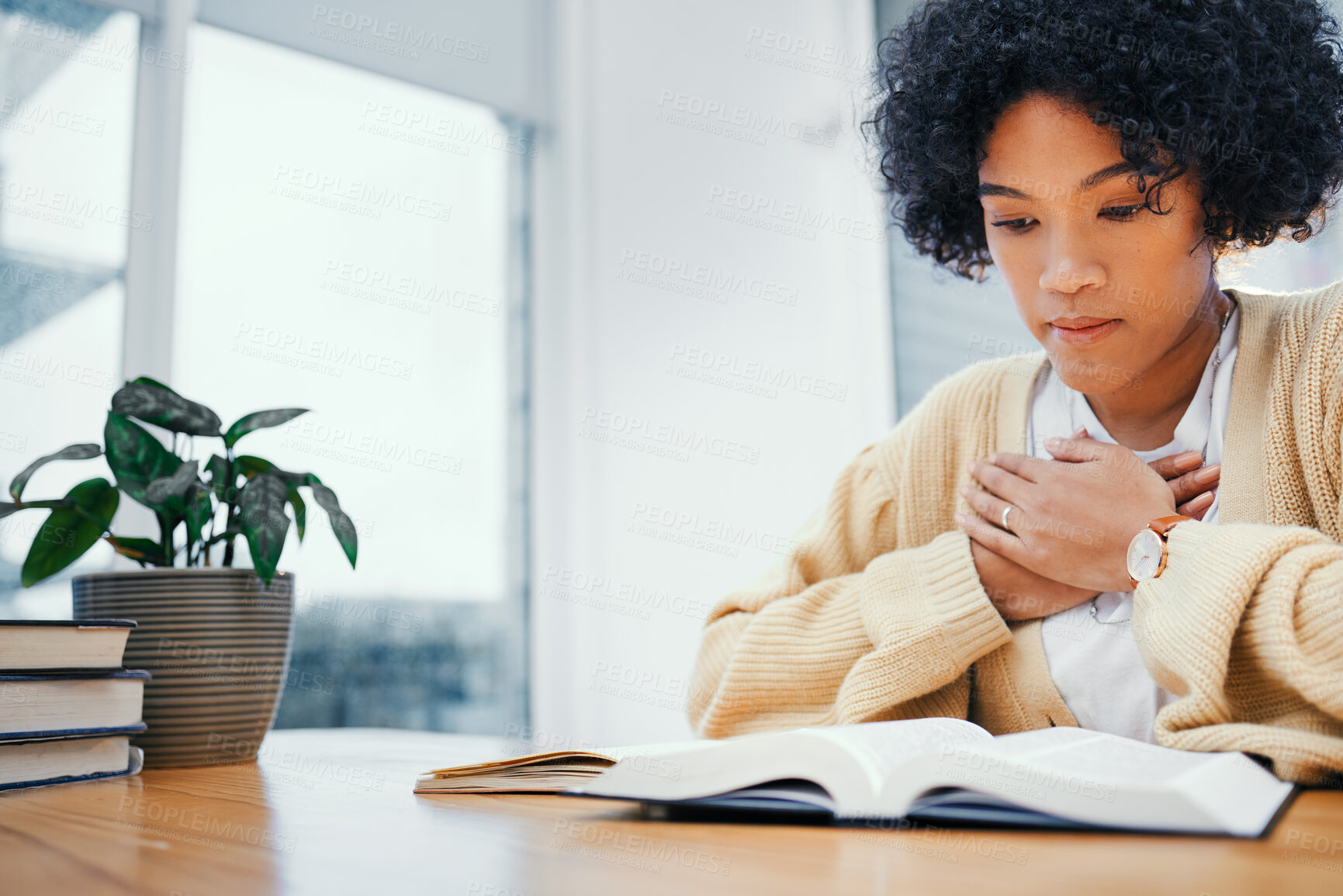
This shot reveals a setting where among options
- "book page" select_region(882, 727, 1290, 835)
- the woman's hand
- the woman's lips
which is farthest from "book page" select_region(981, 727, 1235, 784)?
the woman's lips

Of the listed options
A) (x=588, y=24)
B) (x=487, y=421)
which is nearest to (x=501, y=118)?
(x=588, y=24)

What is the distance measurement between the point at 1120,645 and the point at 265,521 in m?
0.80

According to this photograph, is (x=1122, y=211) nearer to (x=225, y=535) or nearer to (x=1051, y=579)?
(x=1051, y=579)

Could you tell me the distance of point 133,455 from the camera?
3.43 ft

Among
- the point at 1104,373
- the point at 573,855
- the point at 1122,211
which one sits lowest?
the point at 573,855

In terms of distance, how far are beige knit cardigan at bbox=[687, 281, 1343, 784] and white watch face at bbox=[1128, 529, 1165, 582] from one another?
19 mm

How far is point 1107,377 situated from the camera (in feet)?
3.32

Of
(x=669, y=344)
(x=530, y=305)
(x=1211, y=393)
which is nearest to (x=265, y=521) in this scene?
(x=1211, y=393)

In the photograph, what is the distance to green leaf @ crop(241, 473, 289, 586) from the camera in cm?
101

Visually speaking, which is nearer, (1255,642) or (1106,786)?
(1106,786)

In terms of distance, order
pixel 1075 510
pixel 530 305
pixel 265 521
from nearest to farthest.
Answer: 1. pixel 1075 510
2. pixel 265 521
3. pixel 530 305

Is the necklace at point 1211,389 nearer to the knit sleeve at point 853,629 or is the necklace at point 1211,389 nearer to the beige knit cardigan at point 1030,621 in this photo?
the beige knit cardigan at point 1030,621

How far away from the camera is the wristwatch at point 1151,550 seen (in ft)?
2.66

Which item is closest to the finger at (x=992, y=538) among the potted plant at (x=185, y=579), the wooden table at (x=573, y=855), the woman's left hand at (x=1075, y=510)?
the woman's left hand at (x=1075, y=510)
